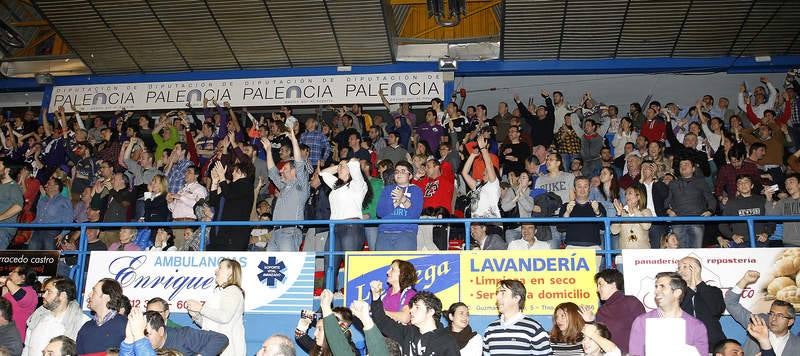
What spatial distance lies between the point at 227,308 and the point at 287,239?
2292 mm

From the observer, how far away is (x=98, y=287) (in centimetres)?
687

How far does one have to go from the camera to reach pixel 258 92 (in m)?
16.3

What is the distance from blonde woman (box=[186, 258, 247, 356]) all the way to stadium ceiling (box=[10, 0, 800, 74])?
866 cm

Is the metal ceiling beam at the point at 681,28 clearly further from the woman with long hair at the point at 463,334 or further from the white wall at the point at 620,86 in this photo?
the woman with long hair at the point at 463,334

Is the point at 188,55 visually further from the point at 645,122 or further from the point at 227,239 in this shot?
the point at 645,122

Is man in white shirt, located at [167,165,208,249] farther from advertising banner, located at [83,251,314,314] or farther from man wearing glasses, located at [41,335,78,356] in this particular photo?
man wearing glasses, located at [41,335,78,356]

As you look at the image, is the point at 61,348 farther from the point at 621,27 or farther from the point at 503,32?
the point at 621,27

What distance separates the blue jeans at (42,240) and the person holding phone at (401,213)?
5.24 meters

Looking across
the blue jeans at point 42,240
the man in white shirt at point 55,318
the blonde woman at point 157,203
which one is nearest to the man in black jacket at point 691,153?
the blonde woman at point 157,203

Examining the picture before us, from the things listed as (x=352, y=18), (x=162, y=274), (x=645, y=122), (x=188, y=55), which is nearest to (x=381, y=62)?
(x=352, y=18)

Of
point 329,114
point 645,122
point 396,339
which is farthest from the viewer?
point 329,114

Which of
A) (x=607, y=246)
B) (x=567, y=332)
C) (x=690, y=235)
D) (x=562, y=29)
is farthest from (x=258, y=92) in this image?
(x=567, y=332)

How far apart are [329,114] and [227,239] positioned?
917cm

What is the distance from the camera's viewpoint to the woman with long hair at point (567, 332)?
612cm
